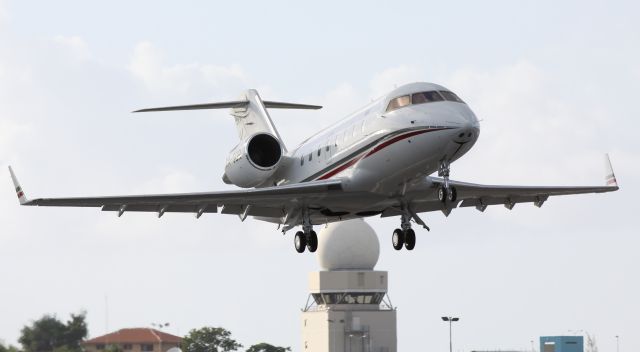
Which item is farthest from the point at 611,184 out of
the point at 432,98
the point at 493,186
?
the point at 432,98

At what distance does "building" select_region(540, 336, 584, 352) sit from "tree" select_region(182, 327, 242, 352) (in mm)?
24957

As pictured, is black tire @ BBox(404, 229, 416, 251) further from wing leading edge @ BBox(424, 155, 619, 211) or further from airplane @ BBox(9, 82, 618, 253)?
wing leading edge @ BBox(424, 155, 619, 211)

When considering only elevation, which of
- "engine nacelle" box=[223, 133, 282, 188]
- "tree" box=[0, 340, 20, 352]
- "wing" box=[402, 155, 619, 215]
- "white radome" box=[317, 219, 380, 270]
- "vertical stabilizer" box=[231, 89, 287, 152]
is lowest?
"tree" box=[0, 340, 20, 352]

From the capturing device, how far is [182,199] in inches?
1636

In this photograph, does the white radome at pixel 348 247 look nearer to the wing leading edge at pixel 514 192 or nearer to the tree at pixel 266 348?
A: the tree at pixel 266 348

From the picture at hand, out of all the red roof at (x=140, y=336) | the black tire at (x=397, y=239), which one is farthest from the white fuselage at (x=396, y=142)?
the red roof at (x=140, y=336)

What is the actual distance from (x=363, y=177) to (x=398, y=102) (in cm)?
242

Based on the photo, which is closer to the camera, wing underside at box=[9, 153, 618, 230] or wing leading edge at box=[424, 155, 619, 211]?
wing underside at box=[9, 153, 618, 230]

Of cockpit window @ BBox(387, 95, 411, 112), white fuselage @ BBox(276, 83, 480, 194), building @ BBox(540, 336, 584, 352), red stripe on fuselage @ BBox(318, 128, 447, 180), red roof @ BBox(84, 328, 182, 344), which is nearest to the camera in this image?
white fuselage @ BBox(276, 83, 480, 194)

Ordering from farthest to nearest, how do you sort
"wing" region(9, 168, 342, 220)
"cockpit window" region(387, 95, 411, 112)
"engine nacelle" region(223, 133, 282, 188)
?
"engine nacelle" region(223, 133, 282, 188) < "wing" region(9, 168, 342, 220) < "cockpit window" region(387, 95, 411, 112)

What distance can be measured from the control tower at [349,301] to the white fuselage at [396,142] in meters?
69.4

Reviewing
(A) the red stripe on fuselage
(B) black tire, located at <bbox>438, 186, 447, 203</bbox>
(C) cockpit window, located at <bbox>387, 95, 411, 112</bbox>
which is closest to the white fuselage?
(A) the red stripe on fuselage

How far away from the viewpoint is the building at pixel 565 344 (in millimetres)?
99312

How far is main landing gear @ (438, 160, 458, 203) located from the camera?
36.9 metres
